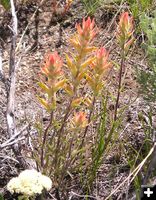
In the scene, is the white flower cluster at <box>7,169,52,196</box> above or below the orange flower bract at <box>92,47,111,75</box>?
below

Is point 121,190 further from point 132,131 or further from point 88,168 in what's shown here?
point 132,131

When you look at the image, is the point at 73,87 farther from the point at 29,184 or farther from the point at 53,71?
the point at 29,184

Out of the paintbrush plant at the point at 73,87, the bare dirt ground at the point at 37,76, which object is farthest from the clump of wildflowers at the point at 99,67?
the bare dirt ground at the point at 37,76

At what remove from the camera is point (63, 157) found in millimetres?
2322

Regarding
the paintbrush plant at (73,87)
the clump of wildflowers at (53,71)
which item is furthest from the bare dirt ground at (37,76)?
the clump of wildflowers at (53,71)

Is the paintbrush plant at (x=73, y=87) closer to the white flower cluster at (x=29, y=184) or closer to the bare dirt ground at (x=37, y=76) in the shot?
the bare dirt ground at (x=37, y=76)

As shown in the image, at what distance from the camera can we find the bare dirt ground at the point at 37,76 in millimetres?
2631

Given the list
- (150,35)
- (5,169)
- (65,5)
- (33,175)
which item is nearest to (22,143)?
(5,169)

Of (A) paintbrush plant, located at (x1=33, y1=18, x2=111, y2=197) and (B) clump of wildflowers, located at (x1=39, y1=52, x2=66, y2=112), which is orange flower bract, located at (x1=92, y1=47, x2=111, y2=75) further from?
(B) clump of wildflowers, located at (x1=39, y1=52, x2=66, y2=112)

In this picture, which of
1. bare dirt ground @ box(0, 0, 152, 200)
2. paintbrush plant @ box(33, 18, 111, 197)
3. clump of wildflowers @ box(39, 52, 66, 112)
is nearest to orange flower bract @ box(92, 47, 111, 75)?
paintbrush plant @ box(33, 18, 111, 197)

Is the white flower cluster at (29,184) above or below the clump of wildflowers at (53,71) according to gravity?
below

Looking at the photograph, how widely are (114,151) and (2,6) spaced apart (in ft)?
5.45

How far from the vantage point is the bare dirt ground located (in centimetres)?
263

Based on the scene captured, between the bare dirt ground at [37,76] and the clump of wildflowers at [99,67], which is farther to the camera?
the bare dirt ground at [37,76]
